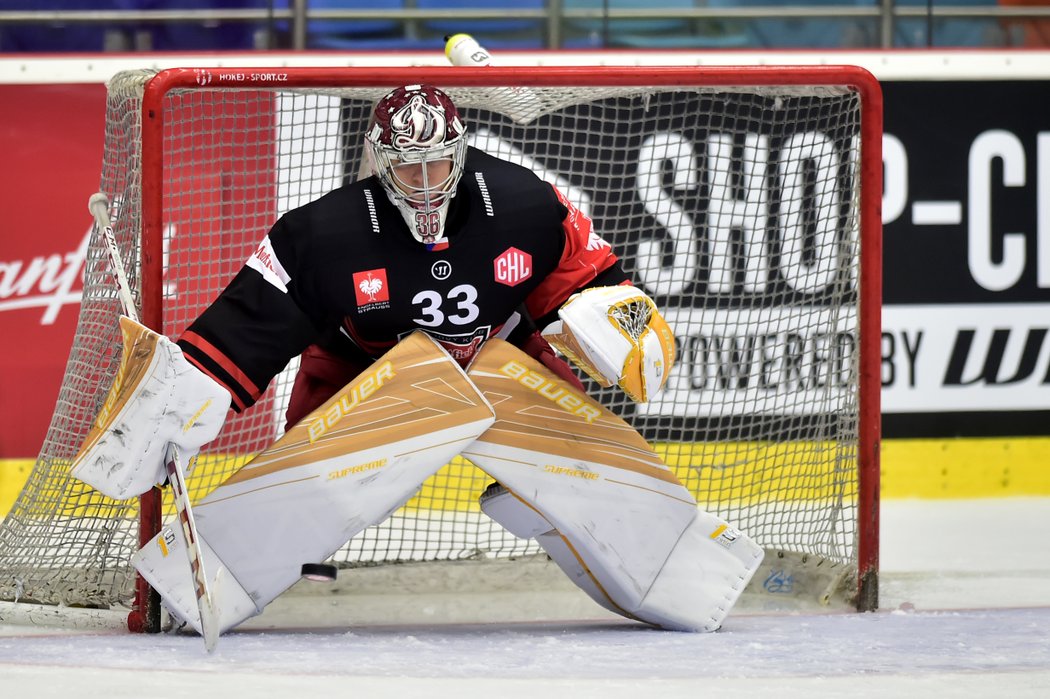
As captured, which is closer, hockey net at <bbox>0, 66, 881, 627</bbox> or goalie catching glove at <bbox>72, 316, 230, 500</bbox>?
goalie catching glove at <bbox>72, 316, 230, 500</bbox>

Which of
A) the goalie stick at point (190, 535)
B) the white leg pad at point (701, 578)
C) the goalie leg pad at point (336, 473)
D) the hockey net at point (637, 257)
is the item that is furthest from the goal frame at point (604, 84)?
the white leg pad at point (701, 578)

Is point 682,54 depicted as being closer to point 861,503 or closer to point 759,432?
point 759,432

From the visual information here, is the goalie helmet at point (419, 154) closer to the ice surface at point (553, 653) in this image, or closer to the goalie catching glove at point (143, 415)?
the goalie catching glove at point (143, 415)

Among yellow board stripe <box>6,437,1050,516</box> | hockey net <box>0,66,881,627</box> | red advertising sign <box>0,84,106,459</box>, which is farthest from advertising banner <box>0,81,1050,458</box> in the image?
red advertising sign <box>0,84,106,459</box>

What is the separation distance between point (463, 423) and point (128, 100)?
3.37 ft

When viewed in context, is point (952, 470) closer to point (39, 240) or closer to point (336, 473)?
point (336, 473)

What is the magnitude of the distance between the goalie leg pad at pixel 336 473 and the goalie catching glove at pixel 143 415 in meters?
0.16

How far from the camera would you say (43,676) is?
6.86 ft

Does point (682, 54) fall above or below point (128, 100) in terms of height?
above

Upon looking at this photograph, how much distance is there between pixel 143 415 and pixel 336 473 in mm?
359

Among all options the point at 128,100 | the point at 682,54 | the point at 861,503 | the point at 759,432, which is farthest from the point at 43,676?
the point at 682,54

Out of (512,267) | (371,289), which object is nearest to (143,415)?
(371,289)

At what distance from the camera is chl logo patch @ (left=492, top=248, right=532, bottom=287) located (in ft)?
8.41

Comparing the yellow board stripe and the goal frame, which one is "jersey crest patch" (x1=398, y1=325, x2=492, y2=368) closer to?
the goal frame
